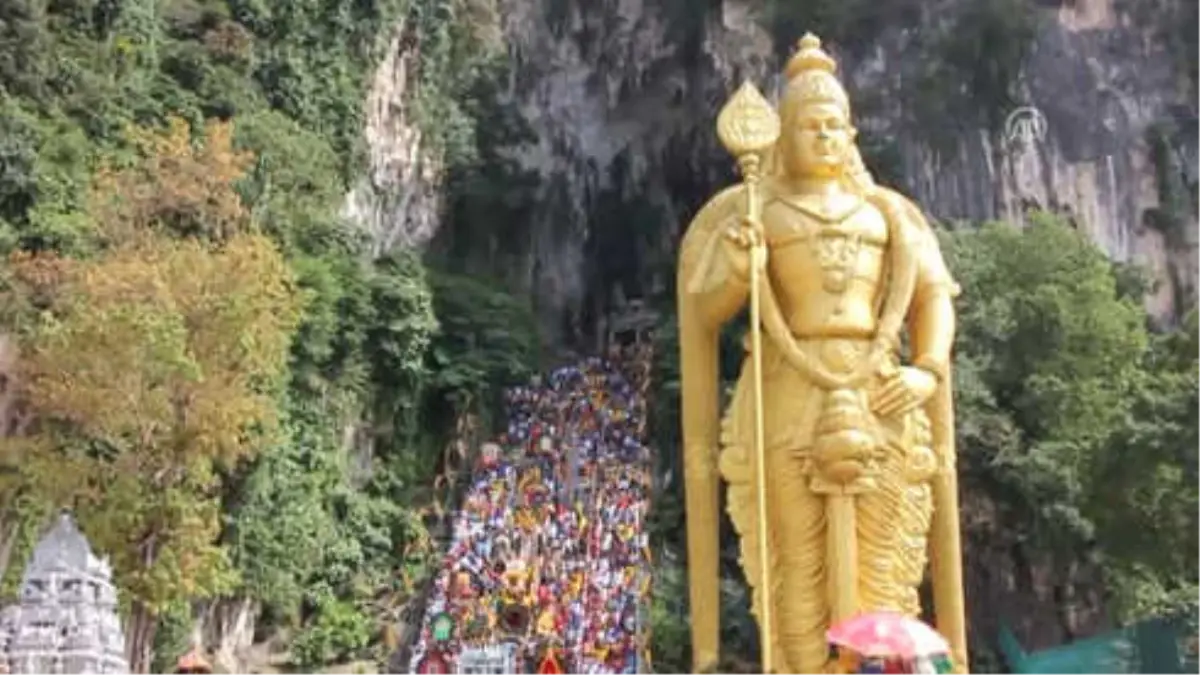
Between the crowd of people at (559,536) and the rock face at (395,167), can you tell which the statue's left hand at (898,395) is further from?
the rock face at (395,167)

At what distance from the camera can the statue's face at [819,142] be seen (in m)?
6.20

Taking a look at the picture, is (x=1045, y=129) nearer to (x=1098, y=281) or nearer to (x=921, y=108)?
(x=921, y=108)

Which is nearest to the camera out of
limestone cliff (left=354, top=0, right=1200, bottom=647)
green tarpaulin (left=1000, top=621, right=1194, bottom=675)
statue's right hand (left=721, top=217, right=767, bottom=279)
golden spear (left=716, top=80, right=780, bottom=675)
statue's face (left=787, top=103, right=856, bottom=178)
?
golden spear (left=716, top=80, right=780, bottom=675)

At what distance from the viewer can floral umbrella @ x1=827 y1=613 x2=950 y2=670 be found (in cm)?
481

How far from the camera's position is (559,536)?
16.2m

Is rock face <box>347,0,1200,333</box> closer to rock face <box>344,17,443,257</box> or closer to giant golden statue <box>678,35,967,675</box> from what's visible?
rock face <box>344,17,443,257</box>

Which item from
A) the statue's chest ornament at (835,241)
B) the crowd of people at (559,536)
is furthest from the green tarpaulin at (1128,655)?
the crowd of people at (559,536)

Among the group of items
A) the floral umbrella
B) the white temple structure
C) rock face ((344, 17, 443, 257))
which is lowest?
the floral umbrella

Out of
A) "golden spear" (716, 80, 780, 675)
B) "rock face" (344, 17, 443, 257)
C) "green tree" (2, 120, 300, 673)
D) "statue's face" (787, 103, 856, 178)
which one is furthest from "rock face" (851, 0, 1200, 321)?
"golden spear" (716, 80, 780, 675)

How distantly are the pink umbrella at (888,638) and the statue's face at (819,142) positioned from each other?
185 cm

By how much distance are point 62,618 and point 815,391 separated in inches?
186

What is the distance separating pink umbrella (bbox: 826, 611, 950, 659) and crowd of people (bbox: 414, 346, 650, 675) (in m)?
8.96

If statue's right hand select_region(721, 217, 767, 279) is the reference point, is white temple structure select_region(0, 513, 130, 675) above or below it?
below

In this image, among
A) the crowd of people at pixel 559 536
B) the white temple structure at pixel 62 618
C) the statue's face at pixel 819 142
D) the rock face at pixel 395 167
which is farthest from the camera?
the rock face at pixel 395 167
